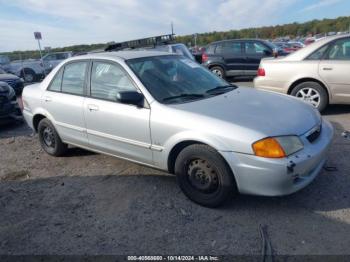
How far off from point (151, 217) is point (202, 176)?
2.18 feet

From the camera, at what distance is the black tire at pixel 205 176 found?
314 centimetres

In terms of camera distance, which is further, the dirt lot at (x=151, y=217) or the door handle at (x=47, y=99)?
the door handle at (x=47, y=99)

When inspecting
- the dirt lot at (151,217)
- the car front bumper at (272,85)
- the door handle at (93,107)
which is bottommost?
the dirt lot at (151,217)

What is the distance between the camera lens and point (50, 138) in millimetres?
5188

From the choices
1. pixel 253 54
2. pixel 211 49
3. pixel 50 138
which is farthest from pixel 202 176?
pixel 211 49

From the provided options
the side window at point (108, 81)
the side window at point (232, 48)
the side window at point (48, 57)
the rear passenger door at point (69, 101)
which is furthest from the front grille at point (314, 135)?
the side window at point (48, 57)

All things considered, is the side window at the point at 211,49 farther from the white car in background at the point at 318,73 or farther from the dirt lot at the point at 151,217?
the dirt lot at the point at 151,217

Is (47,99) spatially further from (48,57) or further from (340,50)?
(48,57)

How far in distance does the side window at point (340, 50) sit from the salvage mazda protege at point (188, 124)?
9.36 feet

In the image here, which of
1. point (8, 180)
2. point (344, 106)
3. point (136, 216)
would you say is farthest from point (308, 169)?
point (344, 106)

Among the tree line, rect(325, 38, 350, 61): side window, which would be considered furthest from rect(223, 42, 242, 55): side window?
the tree line

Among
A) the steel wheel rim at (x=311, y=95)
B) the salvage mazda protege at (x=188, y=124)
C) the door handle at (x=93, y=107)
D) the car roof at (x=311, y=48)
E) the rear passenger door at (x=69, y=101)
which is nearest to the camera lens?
the salvage mazda protege at (x=188, y=124)

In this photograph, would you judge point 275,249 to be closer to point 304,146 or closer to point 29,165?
point 304,146

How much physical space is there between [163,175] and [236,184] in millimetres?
1283
